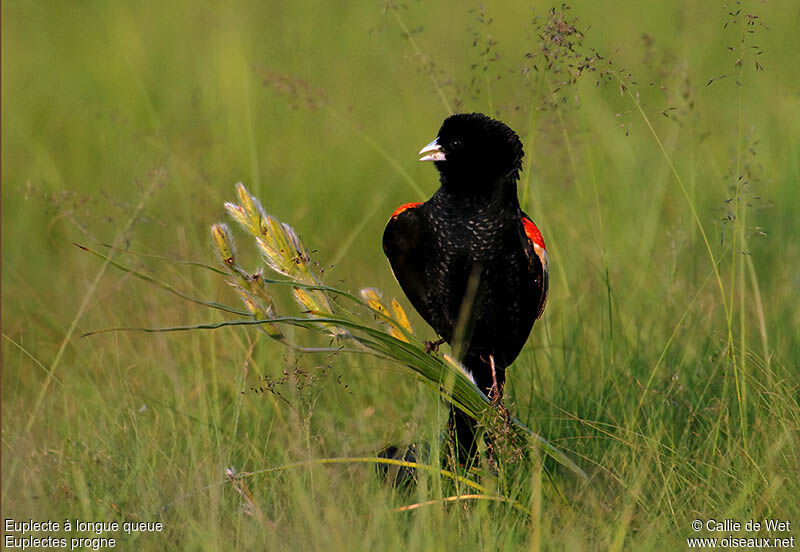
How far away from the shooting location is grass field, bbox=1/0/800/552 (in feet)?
8.34

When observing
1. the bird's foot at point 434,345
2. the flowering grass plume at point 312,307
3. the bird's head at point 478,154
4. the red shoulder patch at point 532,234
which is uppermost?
the bird's head at point 478,154

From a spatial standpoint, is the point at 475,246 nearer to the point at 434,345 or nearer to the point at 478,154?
the point at 478,154

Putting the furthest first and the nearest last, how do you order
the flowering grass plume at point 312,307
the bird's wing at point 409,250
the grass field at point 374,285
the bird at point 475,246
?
1. the bird's wing at point 409,250
2. the bird at point 475,246
3. the grass field at point 374,285
4. the flowering grass plume at point 312,307

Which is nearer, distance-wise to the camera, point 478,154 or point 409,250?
point 478,154

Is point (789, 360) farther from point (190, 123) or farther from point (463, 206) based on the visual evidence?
point (190, 123)

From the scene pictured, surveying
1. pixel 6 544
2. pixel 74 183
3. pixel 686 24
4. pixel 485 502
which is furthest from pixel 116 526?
pixel 74 183

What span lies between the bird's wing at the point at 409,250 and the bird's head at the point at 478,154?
0.17 meters

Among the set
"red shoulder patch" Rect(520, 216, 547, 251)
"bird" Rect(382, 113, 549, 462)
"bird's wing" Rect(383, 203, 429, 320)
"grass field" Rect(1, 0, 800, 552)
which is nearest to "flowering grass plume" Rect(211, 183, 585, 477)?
"grass field" Rect(1, 0, 800, 552)

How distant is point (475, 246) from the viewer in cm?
273

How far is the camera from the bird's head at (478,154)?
2.80 meters

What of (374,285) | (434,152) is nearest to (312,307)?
(434,152)

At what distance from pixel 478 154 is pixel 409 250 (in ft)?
1.22

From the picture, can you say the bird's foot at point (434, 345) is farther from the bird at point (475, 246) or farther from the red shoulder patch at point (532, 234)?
the red shoulder patch at point (532, 234)

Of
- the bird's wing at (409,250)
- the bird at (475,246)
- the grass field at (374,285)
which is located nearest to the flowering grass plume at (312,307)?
the grass field at (374,285)
